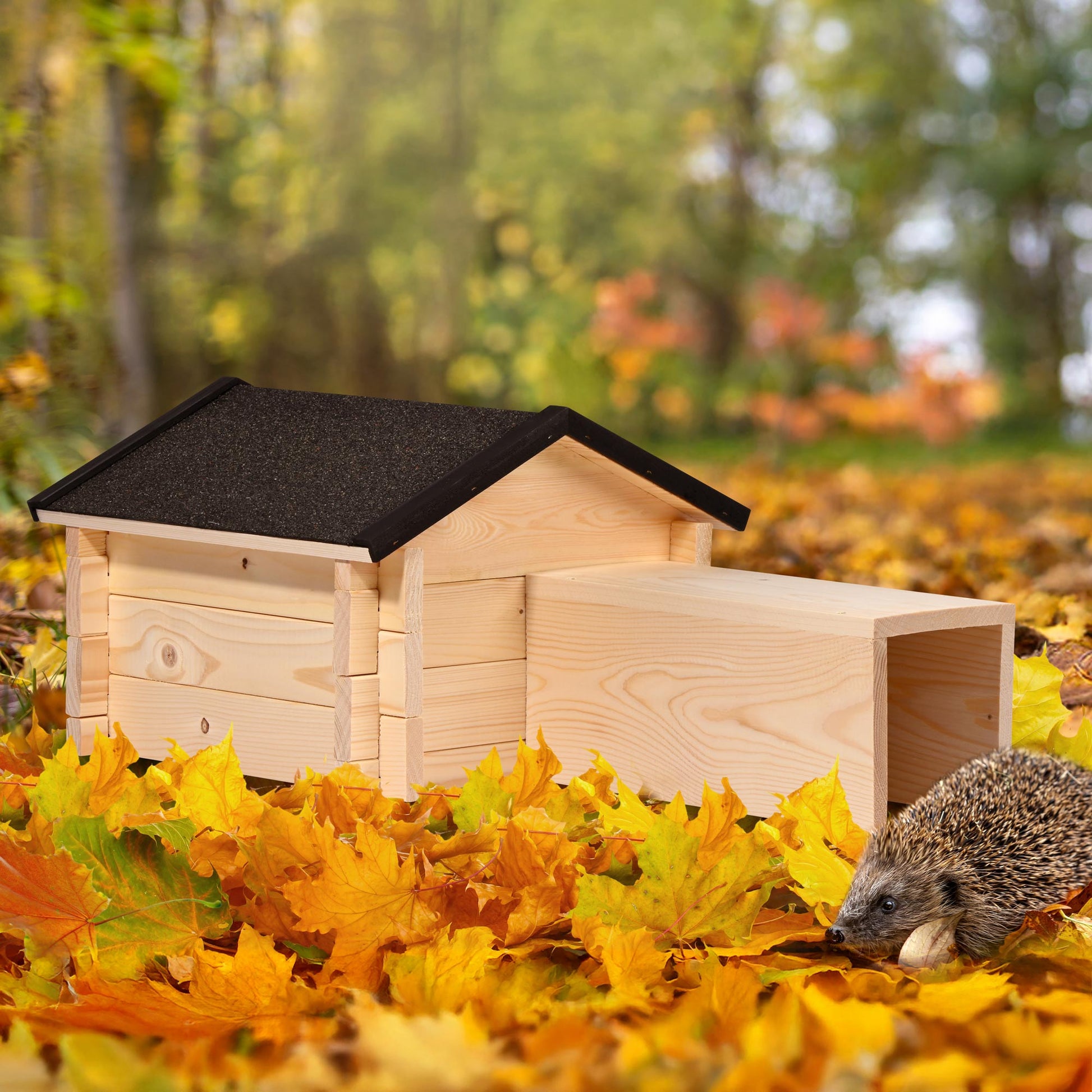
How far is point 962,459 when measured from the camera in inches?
698

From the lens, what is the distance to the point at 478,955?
1.53 meters

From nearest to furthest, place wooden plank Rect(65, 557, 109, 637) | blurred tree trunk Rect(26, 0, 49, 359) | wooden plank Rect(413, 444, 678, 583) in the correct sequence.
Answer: wooden plank Rect(413, 444, 678, 583) < wooden plank Rect(65, 557, 109, 637) < blurred tree trunk Rect(26, 0, 49, 359)

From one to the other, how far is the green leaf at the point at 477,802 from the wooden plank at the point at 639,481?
832 mm

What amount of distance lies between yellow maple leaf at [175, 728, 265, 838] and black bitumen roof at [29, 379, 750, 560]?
494 mm

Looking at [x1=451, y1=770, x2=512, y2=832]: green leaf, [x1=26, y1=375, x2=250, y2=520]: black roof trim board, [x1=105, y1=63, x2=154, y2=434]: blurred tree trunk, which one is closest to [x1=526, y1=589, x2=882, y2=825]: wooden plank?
[x1=451, y1=770, x2=512, y2=832]: green leaf

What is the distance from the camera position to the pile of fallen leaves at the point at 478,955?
115cm

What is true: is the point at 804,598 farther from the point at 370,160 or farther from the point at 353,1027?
the point at 370,160

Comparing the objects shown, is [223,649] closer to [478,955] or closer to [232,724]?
[232,724]

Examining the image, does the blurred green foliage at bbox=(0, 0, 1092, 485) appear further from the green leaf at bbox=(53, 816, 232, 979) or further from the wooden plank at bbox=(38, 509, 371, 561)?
the green leaf at bbox=(53, 816, 232, 979)

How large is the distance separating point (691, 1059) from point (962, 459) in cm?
1751

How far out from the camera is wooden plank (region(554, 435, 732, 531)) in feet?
8.91

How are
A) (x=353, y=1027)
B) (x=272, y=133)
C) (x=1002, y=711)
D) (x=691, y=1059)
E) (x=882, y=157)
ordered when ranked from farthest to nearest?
1. (x=882, y=157)
2. (x=272, y=133)
3. (x=1002, y=711)
4. (x=353, y=1027)
5. (x=691, y=1059)

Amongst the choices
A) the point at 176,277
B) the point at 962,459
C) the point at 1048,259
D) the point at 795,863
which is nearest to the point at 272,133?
the point at 176,277

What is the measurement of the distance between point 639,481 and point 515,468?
0.36m
